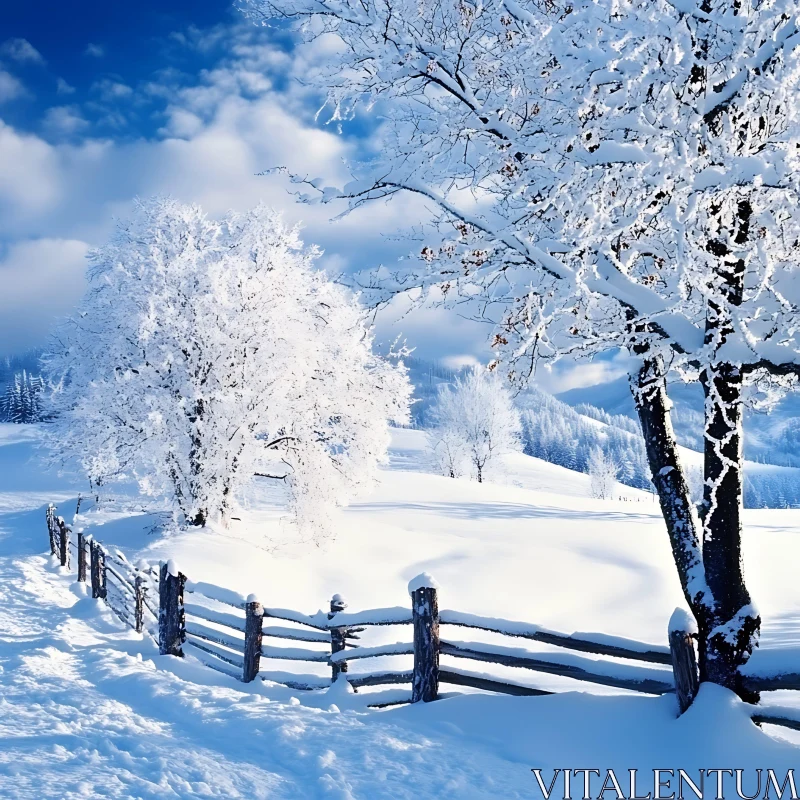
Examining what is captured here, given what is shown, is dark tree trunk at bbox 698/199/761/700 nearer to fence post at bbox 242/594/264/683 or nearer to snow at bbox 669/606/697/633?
snow at bbox 669/606/697/633

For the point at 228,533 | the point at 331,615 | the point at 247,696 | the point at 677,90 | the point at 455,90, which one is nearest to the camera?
the point at 677,90

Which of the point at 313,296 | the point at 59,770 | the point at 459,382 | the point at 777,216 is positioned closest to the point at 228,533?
the point at 313,296

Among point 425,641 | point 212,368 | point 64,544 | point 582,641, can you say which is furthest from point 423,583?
point 64,544

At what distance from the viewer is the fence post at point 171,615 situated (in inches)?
359

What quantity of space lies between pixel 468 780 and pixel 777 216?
465cm

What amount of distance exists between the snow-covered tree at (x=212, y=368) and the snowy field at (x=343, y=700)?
1.94 meters

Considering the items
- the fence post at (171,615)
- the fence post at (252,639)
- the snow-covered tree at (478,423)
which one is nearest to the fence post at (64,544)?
the fence post at (171,615)

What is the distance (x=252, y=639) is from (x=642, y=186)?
6.77 metres

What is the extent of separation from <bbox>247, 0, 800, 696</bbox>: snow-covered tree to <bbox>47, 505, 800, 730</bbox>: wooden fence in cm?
49

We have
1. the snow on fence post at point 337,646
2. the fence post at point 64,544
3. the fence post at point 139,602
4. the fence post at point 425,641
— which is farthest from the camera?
the fence post at point 64,544

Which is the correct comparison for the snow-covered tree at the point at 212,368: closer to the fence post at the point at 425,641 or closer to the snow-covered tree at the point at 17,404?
the fence post at the point at 425,641

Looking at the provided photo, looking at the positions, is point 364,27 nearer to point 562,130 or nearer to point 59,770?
point 562,130

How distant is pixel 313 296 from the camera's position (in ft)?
59.8

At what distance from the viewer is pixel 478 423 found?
5334 cm
